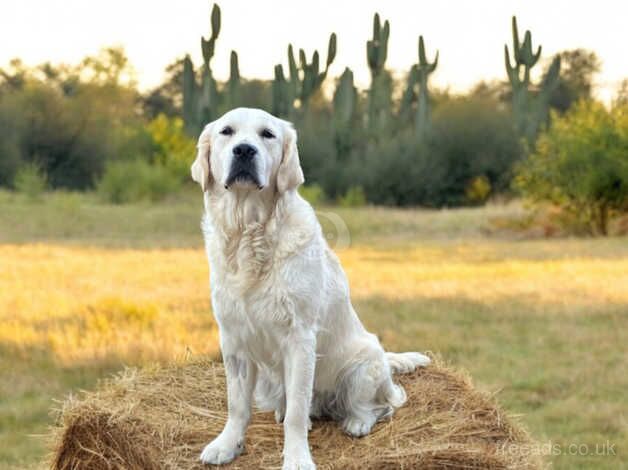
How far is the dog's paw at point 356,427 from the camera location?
415 cm

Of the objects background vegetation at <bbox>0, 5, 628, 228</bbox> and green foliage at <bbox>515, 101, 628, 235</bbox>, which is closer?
green foliage at <bbox>515, 101, 628, 235</bbox>

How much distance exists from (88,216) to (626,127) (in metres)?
14.0

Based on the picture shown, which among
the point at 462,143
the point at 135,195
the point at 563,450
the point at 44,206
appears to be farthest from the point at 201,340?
the point at 462,143

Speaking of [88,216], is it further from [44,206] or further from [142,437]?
[142,437]

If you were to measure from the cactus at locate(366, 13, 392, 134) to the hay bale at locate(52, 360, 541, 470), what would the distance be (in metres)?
26.6

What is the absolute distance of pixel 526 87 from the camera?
32.9 m

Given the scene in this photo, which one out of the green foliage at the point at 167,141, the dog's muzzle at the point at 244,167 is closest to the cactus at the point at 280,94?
the green foliage at the point at 167,141

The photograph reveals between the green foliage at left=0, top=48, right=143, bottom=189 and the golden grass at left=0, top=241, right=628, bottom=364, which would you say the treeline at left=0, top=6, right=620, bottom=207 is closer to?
the green foliage at left=0, top=48, right=143, bottom=189

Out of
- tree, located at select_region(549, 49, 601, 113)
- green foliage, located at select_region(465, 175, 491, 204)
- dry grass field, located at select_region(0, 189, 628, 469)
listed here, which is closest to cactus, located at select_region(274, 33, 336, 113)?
green foliage, located at select_region(465, 175, 491, 204)

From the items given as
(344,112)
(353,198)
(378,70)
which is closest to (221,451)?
(378,70)

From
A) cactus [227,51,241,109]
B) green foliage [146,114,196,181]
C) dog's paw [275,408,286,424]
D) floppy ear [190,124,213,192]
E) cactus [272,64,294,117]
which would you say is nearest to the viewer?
floppy ear [190,124,213,192]

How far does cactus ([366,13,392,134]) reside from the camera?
30.0 meters

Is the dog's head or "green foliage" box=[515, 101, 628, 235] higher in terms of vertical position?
the dog's head

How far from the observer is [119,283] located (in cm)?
1212
